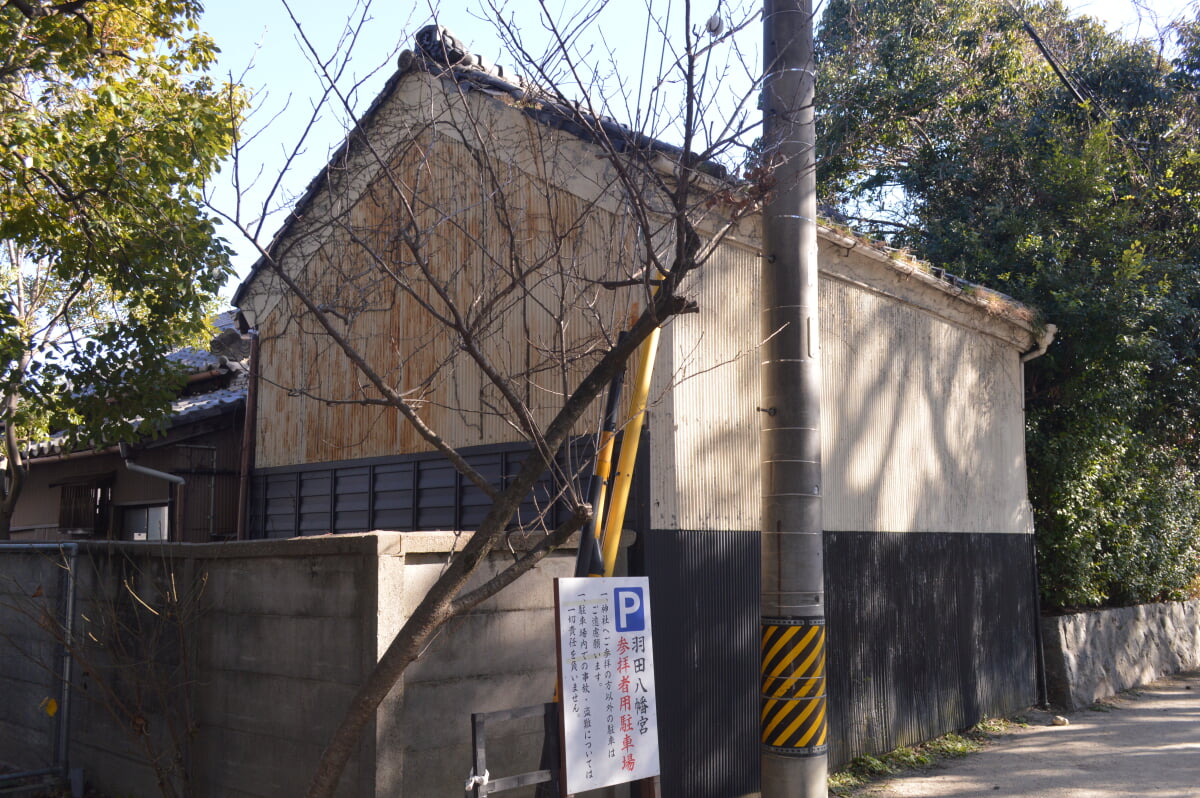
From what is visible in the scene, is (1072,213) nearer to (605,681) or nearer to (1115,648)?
(1115,648)

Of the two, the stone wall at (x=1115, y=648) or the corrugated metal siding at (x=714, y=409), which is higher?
the corrugated metal siding at (x=714, y=409)

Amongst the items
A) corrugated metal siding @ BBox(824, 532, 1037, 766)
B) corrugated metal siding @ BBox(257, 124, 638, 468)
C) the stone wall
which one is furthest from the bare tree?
the stone wall

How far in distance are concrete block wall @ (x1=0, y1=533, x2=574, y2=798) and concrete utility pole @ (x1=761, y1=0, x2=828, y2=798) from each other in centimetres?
182

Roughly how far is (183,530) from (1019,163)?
14312mm

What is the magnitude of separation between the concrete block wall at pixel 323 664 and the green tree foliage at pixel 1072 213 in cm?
823

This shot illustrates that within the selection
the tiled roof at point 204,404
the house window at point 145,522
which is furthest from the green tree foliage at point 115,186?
the house window at point 145,522

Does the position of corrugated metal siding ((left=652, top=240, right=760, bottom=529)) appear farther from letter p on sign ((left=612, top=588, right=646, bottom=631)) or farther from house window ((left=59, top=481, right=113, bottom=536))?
house window ((left=59, top=481, right=113, bottom=536))

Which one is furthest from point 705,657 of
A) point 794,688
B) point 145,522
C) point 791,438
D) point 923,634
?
point 145,522

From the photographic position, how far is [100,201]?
33.2 ft

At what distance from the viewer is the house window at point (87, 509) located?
576 inches

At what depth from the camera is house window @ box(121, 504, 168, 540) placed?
44.9 feet

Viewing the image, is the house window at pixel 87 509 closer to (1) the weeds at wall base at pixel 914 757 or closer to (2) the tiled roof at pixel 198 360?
(2) the tiled roof at pixel 198 360

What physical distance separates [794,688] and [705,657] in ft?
6.83

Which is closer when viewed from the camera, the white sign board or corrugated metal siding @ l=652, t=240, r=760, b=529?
the white sign board
